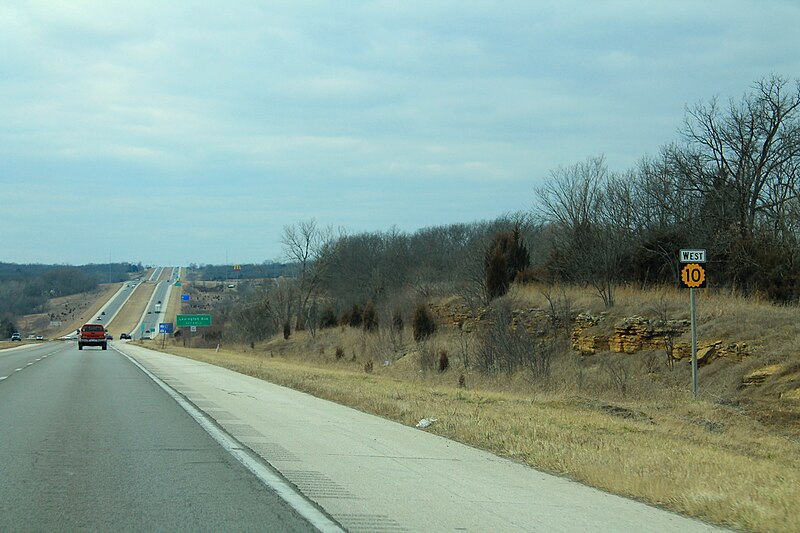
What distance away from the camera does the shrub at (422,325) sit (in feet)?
163

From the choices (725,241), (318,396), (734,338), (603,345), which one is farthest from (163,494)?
(725,241)

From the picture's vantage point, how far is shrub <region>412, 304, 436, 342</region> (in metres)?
49.8

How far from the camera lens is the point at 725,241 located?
A: 112ft

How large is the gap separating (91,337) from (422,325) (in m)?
31.5

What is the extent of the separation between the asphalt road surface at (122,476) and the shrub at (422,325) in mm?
32479

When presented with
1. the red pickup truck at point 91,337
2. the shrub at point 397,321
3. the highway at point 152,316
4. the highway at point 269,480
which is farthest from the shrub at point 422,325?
the highway at point 152,316

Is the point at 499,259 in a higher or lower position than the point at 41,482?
higher

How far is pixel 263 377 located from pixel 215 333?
274 ft

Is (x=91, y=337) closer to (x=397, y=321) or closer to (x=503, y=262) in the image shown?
(x=397, y=321)

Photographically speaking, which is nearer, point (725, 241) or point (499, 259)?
point (725, 241)

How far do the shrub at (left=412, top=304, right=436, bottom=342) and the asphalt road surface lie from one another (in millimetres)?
32479

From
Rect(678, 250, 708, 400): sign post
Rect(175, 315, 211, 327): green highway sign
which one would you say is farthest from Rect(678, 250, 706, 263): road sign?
Rect(175, 315, 211, 327): green highway sign

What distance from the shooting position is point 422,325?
5019cm

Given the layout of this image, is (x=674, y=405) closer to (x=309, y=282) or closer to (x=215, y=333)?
(x=309, y=282)
